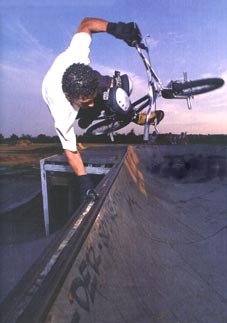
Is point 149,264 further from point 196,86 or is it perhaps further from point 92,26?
point 196,86

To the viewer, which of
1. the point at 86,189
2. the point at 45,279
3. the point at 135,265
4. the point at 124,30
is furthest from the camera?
the point at 124,30

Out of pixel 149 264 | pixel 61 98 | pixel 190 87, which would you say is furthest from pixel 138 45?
pixel 149 264

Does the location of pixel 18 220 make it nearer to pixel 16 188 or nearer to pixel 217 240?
pixel 16 188

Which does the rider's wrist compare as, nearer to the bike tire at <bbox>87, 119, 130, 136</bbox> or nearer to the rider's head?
the rider's head

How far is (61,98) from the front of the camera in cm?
294

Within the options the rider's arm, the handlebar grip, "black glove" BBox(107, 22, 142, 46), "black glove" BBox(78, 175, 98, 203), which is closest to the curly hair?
the rider's arm


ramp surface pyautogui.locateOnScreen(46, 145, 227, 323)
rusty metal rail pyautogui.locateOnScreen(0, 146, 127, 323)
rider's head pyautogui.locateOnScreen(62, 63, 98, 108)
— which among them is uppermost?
rider's head pyautogui.locateOnScreen(62, 63, 98, 108)

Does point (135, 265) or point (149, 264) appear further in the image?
point (149, 264)

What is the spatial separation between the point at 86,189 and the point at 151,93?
306cm

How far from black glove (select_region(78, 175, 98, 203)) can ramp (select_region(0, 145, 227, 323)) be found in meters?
0.09

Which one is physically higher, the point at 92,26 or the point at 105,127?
the point at 92,26

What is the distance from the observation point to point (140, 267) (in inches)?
70.3

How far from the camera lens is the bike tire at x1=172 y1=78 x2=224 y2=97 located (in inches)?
197

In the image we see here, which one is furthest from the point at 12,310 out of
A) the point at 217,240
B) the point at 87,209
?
the point at 217,240
